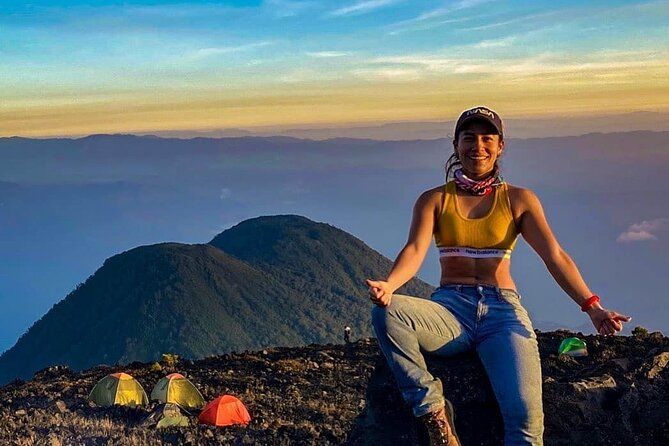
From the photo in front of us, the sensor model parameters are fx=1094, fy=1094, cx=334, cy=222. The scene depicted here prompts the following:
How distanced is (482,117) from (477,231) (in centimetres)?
85

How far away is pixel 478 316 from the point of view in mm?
7863

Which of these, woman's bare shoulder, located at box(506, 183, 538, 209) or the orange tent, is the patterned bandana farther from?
the orange tent

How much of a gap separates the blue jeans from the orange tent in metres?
7.09

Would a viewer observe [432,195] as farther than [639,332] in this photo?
No

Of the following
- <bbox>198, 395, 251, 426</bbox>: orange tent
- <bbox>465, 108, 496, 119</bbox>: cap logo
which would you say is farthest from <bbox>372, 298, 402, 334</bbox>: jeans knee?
<bbox>198, 395, 251, 426</bbox>: orange tent

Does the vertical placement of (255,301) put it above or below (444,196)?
below

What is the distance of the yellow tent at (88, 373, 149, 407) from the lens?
53.9ft

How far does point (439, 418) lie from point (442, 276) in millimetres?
1106

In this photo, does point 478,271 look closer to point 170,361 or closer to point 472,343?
point 472,343

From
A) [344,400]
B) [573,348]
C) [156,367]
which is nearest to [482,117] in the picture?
[344,400]

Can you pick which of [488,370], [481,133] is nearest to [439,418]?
[488,370]

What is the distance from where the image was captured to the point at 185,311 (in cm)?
9825

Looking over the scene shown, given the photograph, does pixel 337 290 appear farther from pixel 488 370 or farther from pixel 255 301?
pixel 488 370

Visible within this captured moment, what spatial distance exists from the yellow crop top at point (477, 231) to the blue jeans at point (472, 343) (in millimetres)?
264
